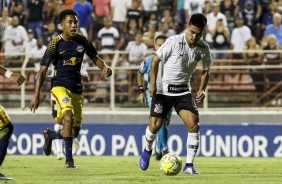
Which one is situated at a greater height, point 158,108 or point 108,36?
point 108,36

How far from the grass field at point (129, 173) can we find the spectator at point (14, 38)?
7.50 metres

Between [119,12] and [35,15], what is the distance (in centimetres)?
241

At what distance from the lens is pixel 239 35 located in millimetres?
22781

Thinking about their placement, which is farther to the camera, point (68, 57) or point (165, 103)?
point (68, 57)

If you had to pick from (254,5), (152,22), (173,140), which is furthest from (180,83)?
(152,22)

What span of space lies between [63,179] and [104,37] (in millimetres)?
11592

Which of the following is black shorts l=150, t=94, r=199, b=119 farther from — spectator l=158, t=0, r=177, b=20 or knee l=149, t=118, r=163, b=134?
spectator l=158, t=0, r=177, b=20

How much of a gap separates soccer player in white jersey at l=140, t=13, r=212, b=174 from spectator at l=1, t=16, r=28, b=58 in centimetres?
Answer: 1121

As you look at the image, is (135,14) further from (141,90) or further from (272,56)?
(141,90)

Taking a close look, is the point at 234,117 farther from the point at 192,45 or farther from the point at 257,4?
the point at 192,45

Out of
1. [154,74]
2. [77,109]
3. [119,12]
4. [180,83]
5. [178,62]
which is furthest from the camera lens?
[119,12]

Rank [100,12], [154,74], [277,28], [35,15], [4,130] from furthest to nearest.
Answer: [35,15], [100,12], [277,28], [154,74], [4,130]

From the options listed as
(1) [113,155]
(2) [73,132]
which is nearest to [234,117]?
(1) [113,155]

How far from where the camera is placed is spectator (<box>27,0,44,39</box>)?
82.6 feet
